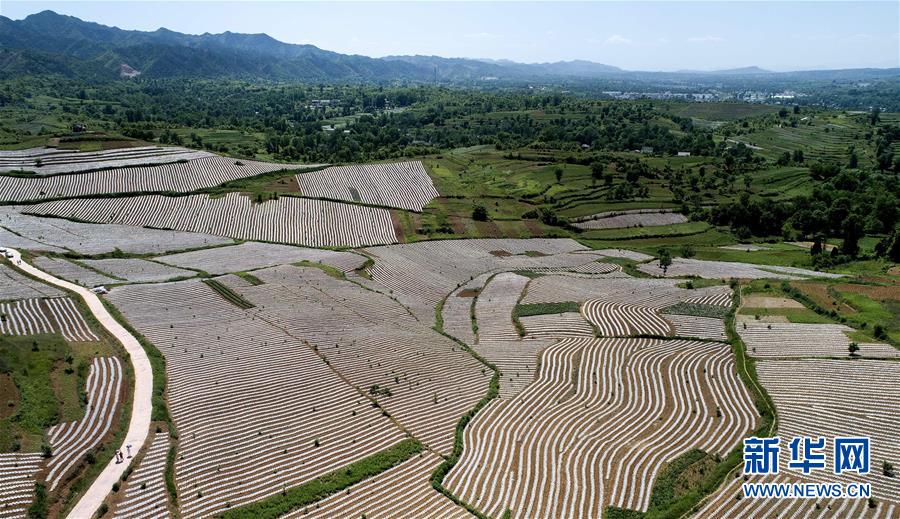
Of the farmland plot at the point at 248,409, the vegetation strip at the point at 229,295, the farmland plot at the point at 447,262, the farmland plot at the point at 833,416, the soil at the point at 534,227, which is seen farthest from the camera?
the soil at the point at 534,227

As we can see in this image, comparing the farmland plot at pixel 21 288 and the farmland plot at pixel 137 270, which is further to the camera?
the farmland plot at pixel 137 270

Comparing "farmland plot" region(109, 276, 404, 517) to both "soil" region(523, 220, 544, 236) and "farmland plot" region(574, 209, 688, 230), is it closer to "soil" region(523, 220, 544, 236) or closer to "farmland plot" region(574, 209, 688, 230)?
"soil" region(523, 220, 544, 236)

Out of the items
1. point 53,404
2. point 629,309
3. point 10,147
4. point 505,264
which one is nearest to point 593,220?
point 505,264

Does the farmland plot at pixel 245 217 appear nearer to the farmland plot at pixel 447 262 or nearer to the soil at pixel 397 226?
the soil at pixel 397 226

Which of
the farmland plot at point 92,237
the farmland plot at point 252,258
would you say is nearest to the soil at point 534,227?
the farmland plot at point 252,258

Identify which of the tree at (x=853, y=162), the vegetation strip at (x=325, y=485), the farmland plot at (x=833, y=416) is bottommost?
the vegetation strip at (x=325, y=485)

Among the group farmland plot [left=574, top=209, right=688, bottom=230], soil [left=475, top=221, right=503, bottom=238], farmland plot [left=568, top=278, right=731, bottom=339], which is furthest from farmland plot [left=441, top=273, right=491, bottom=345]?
farmland plot [left=574, top=209, right=688, bottom=230]

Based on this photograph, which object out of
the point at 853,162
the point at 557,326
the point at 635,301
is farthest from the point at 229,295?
the point at 853,162
